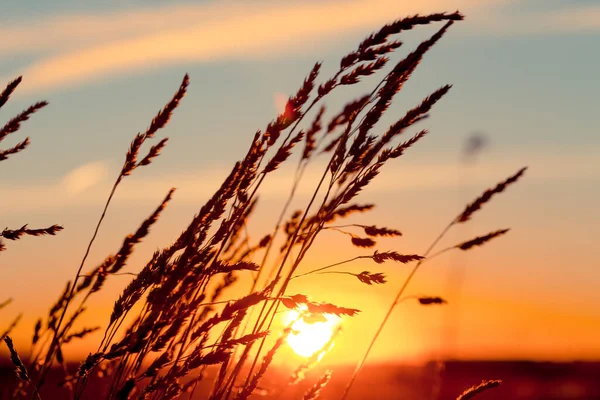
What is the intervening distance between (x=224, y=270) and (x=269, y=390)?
0.88 m

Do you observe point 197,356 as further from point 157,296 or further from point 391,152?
point 391,152

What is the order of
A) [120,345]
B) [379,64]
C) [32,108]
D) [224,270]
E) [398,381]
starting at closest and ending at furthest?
[120,345] < [224,270] < [379,64] < [32,108] < [398,381]

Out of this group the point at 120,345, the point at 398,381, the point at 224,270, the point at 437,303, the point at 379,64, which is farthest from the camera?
the point at 398,381

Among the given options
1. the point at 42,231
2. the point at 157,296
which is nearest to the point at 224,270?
the point at 157,296

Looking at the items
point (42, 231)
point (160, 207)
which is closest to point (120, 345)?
point (42, 231)

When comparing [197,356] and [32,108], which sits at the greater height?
[32,108]

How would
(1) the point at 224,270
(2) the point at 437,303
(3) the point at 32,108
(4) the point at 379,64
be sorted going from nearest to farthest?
(1) the point at 224,270, (4) the point at 379,64, (3) the point at 32,108, (2) the point at 437,303

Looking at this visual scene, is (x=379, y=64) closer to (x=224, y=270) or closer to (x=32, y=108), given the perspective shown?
(x=224, y=270)

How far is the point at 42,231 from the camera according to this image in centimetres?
220

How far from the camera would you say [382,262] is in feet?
7.30

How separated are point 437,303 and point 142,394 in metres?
1.16

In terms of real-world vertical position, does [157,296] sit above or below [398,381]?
below

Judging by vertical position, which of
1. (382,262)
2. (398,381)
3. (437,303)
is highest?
(398,381)

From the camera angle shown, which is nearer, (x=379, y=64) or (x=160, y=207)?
(x=379, y=64)
